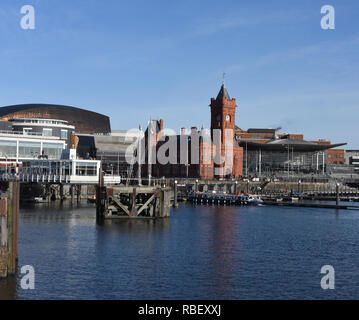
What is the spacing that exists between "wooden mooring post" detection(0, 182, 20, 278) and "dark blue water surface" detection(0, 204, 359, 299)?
57.5 inches

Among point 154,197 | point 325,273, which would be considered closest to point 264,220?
point 154,197

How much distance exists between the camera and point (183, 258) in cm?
5456

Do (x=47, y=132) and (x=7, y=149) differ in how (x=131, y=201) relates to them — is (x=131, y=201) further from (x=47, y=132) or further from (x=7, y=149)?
(x=47, y=132)

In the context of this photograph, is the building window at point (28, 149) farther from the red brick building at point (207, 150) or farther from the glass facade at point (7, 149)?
the red brick building at point (207, 150)

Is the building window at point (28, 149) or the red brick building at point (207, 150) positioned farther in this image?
the red brick building at point (207, 150)

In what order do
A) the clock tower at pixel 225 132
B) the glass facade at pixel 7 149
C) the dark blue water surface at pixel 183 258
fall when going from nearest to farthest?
the dark blue water surface at pixel 183 258, the glass facade at pixel 7 149, the clock tower at pixel 225 132

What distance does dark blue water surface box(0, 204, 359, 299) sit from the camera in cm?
4156

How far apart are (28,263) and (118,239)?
1756 centimetres

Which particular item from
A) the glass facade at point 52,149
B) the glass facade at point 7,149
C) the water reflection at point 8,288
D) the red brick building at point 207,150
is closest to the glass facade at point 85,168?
the glass facade at point 7,149

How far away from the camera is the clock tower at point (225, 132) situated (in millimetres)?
189250

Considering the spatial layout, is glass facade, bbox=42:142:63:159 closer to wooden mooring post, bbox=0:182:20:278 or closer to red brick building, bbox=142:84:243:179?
red brick building, bbox=142:84:243:179

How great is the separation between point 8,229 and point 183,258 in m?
19.9

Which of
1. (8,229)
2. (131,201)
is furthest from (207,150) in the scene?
(8,229)

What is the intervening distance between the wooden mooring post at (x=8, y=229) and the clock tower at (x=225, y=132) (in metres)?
147
